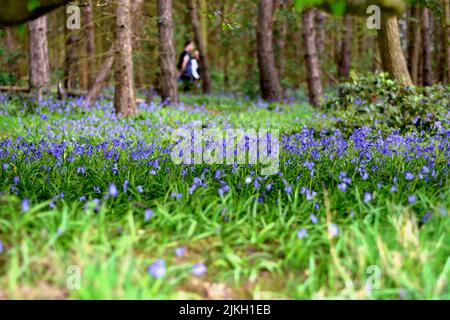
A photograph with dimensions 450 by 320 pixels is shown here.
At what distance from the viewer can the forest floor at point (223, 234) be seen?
299 centimetres

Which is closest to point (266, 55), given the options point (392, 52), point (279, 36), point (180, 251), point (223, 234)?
point (279, 36)

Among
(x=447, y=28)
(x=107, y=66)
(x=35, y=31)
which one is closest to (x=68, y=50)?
(x=35, y=31)

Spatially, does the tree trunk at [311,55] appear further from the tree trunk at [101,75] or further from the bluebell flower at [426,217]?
the bluebell flower at [426,217]

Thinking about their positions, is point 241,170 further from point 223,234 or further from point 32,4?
point 32,4

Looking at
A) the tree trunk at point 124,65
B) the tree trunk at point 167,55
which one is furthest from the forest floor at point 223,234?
the tree trunk at point 167,55

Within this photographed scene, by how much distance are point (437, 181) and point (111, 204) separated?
281 cm

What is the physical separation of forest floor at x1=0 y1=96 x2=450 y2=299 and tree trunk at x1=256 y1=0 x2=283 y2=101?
10814mm

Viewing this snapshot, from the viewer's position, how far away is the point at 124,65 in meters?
10.5

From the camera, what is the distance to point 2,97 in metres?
11.2

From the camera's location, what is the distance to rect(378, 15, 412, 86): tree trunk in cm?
983

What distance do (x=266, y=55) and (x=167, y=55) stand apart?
12.0ft

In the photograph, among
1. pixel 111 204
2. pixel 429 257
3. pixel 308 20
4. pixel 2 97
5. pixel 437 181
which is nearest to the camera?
pixel 429 257

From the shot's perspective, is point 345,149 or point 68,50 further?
point 68,50

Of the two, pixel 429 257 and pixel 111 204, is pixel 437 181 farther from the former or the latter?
pixel 111 204
